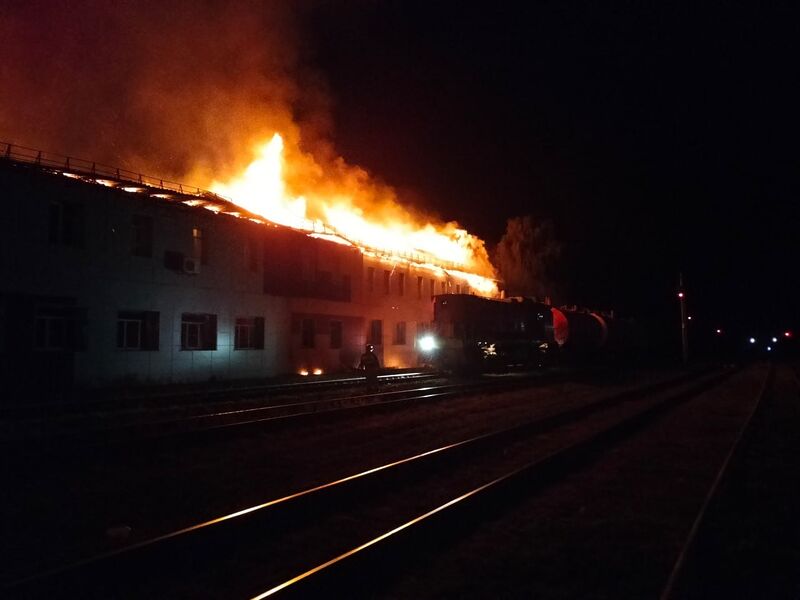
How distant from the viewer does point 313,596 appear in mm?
4699

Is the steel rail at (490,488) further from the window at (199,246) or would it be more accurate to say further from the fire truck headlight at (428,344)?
the window at (199,246)

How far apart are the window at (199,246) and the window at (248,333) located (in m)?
3.10

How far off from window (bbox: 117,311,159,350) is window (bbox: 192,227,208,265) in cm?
311

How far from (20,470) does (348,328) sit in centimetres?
2612

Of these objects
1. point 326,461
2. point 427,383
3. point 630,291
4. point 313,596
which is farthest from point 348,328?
point 630,291

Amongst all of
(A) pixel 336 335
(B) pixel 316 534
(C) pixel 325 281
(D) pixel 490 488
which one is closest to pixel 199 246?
(C) pixel 325 281

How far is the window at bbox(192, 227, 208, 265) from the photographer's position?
84.5 feet

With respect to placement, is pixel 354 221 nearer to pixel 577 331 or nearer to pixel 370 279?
pixel 370 279

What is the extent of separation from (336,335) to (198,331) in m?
9.43

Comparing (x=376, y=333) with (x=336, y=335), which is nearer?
(x=336, y=335)

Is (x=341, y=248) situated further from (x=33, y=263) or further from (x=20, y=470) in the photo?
(x=20, y=470)

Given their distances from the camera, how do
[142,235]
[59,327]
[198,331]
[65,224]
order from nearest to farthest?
[59,327] → [65,224] → [142,235] → [198,331]

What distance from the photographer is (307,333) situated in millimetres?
32062

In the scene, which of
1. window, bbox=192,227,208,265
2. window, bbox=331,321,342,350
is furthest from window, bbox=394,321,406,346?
window, bbox=192,227,208,265
